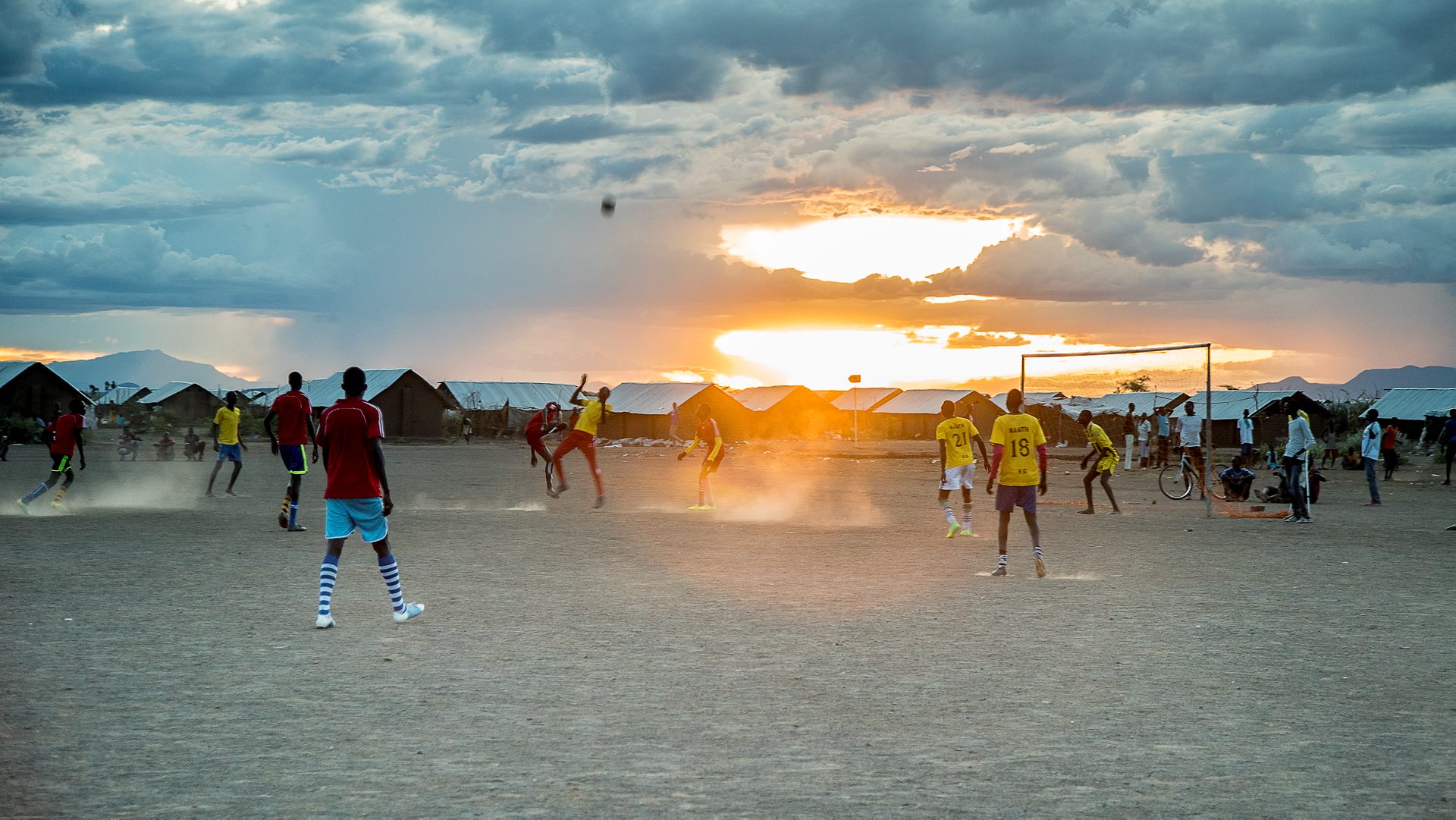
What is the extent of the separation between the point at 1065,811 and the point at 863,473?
3355 centimetres

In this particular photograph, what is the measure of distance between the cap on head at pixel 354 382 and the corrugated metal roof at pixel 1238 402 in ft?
233

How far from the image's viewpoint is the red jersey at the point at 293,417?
1661 cm

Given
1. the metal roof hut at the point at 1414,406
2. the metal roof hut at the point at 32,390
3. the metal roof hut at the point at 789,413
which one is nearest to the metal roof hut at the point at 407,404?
the metal roof hut at the point at 32,390

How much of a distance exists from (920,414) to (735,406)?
16.8 meters

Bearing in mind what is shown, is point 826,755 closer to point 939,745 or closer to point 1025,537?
point 939,745

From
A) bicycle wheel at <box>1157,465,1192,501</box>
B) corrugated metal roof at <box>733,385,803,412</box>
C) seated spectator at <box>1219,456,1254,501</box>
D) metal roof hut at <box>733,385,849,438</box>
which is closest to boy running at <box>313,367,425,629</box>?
seated spectator at <box>1219,456,1254,501</box>

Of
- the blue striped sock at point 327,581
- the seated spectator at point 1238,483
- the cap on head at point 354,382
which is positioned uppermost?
the cap on head at point 354,382

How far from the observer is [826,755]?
235 inches

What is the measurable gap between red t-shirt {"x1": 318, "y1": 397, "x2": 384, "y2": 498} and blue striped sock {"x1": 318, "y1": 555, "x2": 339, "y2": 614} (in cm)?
49

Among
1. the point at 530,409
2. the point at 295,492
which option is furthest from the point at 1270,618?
the point at 530,409

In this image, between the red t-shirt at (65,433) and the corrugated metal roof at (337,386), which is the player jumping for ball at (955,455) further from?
the corrugated metal roof at (337,386)

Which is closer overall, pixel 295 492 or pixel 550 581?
pixel 550 581

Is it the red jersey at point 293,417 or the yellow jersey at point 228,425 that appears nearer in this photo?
the red jersey at point 293,417

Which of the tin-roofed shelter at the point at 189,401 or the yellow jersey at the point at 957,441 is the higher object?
the tin-roofed shelter at the point at 189,401
